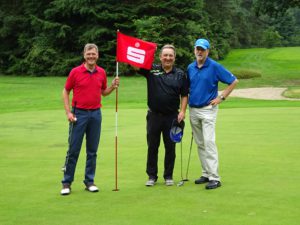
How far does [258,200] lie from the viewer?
6.37 meters

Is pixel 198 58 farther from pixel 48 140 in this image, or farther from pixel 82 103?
pixel 48 140

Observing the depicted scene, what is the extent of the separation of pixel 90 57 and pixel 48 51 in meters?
41.8

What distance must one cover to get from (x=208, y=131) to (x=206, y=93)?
0.49 m

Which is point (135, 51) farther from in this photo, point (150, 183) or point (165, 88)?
point (150, 183)

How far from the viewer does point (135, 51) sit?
7.38 meters

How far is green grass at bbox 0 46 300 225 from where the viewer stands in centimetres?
575

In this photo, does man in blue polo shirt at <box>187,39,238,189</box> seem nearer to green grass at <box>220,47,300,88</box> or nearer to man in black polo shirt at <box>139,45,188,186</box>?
man in black polo shirt at <box>139,45,188,186</box>

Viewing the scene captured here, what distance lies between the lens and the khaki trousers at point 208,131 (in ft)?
24.1

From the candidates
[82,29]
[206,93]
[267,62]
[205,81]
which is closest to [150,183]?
[206,93]

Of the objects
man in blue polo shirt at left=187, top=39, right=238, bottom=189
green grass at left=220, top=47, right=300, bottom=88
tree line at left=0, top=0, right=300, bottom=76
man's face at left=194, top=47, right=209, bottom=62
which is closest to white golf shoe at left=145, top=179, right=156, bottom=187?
man in blue polo shirt at left=187, top=39, right=238, bottom=189

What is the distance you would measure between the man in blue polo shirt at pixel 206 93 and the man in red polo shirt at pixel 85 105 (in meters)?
1.03

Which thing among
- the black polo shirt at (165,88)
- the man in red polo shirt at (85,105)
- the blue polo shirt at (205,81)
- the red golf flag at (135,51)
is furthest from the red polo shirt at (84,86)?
the blue polo shirt at (205,81)

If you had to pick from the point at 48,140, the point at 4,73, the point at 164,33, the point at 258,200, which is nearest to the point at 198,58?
the point at 258,200

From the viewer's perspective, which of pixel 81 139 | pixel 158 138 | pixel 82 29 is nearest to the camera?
pixel 81 139
